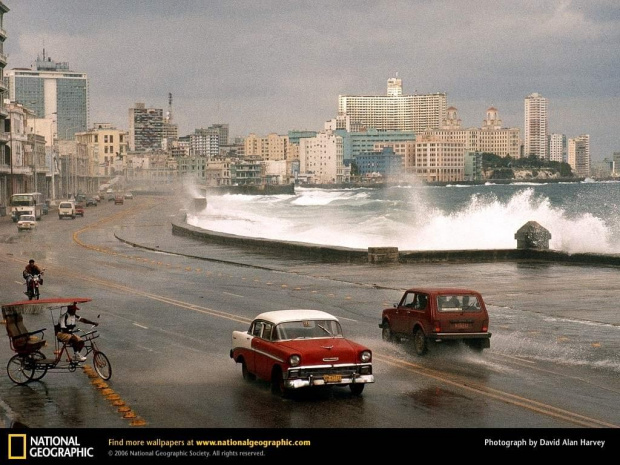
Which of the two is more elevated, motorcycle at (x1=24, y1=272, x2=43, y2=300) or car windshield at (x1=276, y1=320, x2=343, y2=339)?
car windshield at (x1=276, y1=320, x2=343, y2=339)

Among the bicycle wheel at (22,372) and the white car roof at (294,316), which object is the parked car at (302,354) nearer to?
the white car roof at (294,316)

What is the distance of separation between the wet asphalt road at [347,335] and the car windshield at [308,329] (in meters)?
1.03

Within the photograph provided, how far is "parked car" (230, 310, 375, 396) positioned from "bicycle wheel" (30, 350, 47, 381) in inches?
151

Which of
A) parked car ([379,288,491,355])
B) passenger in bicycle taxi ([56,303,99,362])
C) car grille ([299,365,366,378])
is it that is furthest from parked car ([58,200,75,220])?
car grille ([299,365,366,378])

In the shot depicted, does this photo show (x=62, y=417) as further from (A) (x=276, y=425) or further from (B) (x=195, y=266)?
(B) (x=195, y=266)

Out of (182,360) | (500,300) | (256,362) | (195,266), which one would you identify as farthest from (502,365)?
(195,266)

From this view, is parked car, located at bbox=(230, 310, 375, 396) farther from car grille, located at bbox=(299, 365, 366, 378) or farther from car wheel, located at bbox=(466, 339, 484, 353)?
car wheel, located at bbox=(466, 339, 484, 353)

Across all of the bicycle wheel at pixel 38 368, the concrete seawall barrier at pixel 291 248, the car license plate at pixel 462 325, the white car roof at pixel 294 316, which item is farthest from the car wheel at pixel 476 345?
the concrete seawall barrier at pixel 291 248
